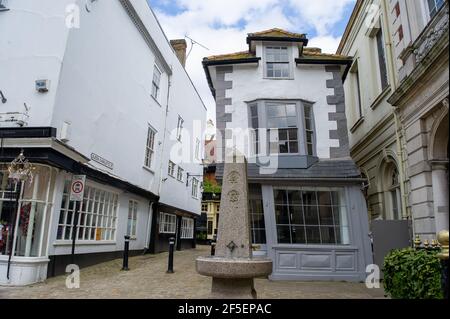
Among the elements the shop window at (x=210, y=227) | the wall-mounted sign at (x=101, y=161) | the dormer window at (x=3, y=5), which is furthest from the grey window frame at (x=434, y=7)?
the shop window at (x=210, y=227)

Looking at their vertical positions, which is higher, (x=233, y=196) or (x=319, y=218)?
(x=233, y=196)

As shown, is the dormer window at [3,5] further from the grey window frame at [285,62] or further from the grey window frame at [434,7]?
the grey window frame at [434,7]

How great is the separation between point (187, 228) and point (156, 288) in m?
15.9

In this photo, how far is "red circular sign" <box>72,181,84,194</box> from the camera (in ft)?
29.4

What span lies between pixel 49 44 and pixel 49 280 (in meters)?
6.38

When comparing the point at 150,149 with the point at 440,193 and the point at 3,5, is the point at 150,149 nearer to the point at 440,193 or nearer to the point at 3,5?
the point at 3,5

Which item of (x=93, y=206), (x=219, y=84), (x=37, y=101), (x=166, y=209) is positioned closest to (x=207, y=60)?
(x=219, y=84)

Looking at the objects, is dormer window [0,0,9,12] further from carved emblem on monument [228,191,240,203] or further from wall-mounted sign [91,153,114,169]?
carved emblem on monument [228,191,240,203]

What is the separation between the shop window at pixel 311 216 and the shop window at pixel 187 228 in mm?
13362

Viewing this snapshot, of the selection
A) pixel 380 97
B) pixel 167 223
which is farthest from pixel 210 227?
pixel 380 97

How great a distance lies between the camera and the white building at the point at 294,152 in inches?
380

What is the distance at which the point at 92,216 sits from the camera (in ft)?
37.3

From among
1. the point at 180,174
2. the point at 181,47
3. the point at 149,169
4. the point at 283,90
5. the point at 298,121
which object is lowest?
the point at 149,169

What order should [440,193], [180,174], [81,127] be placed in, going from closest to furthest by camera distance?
[440,193] → [81,127] → [180,174]
